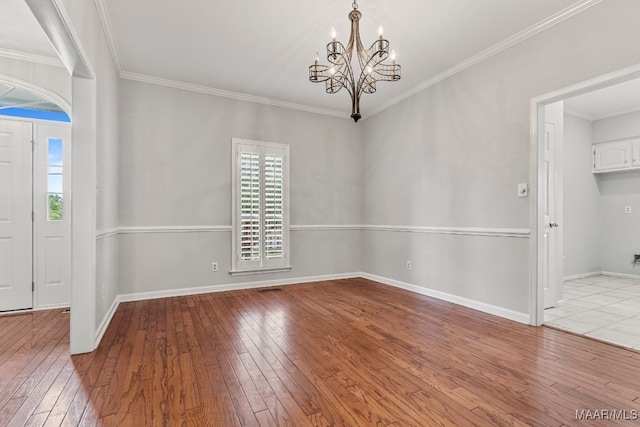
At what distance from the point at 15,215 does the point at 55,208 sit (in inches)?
13.8

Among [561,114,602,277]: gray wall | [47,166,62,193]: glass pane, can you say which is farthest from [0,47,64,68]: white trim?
[561,114,602,277]: gray wall

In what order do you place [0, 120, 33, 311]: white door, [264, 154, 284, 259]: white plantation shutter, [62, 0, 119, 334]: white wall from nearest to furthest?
1. [62, 0, 119, 334]: white wall
2. [0, 120, 33, 311]: white door
3. [264, 154, 284, 259]: white plantation shutter

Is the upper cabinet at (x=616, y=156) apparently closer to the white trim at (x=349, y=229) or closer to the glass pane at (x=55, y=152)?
the white trim at (x=349, y=229)

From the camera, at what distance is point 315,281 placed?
523 cm

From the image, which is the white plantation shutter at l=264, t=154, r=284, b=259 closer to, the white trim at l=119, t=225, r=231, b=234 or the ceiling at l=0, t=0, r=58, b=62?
the white trim at l=119, t=225, r=231, b=234

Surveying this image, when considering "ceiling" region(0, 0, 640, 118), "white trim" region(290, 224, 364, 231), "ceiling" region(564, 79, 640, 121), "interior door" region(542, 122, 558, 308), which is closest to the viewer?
"ceiling" region(0, 0, 640, 118)

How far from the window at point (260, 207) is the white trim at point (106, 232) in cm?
149

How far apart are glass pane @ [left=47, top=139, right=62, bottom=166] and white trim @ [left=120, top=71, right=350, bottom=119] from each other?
1147 mm

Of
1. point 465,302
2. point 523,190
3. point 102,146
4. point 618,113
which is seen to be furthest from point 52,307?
point 618,113

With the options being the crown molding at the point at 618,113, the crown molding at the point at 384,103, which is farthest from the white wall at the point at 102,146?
the crown molding at the point at 618,113

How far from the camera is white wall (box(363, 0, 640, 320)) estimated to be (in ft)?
8.87

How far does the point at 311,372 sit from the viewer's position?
2.18 meters

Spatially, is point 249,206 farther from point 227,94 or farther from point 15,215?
point 15,215

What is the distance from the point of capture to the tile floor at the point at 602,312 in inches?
113
